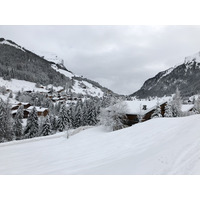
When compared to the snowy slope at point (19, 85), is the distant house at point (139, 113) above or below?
below

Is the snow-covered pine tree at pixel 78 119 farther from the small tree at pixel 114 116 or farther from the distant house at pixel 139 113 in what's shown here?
the distant house at pixel 139 113

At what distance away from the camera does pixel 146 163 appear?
722cm

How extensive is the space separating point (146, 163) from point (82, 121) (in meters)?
41.7

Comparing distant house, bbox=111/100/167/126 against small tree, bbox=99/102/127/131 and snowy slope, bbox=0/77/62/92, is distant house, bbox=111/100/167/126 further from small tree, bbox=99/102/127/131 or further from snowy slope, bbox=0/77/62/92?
snowy slope, bbox=0/77/62/92

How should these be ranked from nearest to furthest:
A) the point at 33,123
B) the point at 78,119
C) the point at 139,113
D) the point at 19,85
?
the point at 139,113, the point at 33,123, the point at 78,119, the point at 19,85

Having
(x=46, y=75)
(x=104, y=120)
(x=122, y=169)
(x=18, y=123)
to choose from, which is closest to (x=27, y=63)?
(x=46, y=75)

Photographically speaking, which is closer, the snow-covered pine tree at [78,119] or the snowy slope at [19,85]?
the snow-covered pine tree at [78,119]

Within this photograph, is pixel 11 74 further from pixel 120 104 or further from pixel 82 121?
pixel 120 104

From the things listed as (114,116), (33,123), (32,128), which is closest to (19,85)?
(33,123)

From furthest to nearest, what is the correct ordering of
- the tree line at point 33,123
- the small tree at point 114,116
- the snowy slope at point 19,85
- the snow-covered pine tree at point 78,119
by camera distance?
the snowy slope at point 19,85, the snow-covered pine tree at point 78,119, the tree line at point 33,123, the small tree at point 114,116

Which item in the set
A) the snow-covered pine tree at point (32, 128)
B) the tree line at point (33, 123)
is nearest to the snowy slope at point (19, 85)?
the tree line at point (33, 123)

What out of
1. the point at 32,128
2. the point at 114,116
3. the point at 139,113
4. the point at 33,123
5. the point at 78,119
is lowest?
the point at 32,128

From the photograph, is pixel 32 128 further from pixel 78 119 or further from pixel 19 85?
pixel 19 85

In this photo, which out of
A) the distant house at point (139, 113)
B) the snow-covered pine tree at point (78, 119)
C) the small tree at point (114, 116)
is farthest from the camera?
the snow-covered pine tree at point (78, 119)
